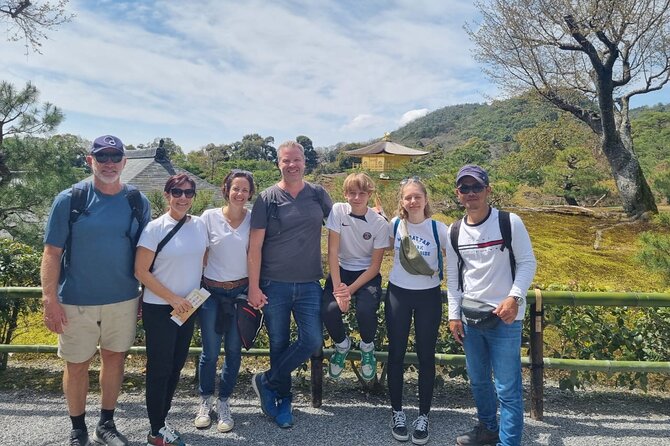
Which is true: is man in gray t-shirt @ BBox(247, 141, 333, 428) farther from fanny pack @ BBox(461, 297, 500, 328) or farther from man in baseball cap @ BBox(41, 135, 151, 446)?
fanny pack @ BBox(461, 297, 500, 328)

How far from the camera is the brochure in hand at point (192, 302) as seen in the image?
2.11 meters

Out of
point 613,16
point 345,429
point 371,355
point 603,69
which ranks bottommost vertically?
point 345,429

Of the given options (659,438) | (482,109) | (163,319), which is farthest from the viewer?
(482,109)

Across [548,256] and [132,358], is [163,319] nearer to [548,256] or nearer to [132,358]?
[132,358]

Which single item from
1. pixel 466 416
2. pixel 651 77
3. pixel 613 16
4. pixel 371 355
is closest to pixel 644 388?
pixel 466 416

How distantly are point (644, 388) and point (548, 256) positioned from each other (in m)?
5.74

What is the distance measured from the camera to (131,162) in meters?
16.5

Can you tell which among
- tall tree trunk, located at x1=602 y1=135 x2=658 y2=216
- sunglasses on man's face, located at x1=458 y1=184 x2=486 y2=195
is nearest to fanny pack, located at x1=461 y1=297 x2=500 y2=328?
sunglasses on man's face, located at x1=458 y1=184 x2=486 y2=195

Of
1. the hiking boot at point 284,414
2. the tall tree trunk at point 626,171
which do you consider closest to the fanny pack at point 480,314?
the hiking boot at point 284,414

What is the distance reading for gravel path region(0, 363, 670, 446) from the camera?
230cm

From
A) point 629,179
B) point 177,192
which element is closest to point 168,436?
point 177,192

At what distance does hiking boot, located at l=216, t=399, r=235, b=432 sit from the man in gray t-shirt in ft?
0.64

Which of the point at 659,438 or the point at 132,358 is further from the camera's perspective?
the point at 132,358

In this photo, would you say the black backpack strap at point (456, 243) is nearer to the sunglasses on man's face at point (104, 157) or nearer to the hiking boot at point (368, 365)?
the hiking boot at point (368, 365)
